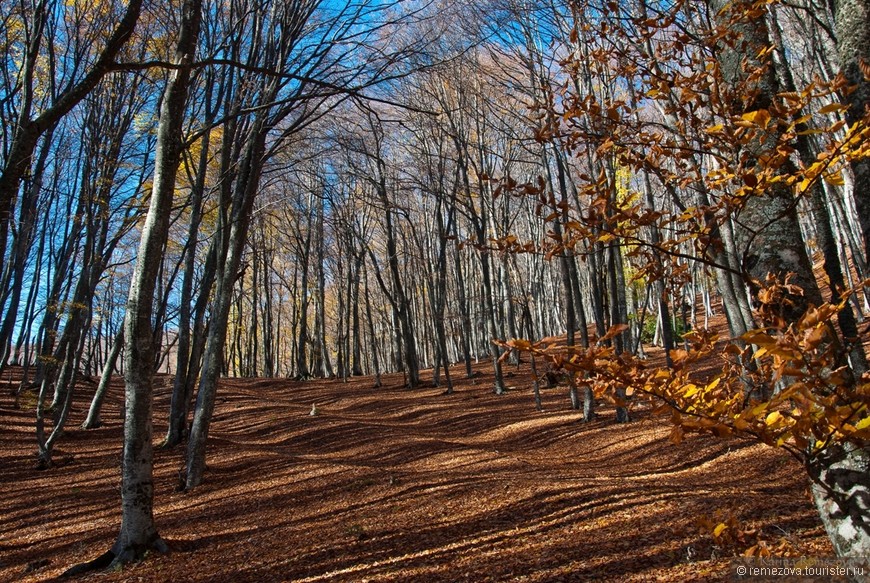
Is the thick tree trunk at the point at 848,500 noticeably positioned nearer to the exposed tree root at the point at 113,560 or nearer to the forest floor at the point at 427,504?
the forest floor at the point at 427,504

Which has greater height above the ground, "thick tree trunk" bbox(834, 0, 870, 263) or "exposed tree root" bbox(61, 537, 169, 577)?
"thick tree trunk" bbox(834, 0, 870, 263)

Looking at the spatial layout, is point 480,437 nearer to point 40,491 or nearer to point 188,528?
point 188,528

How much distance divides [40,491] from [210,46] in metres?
6.82

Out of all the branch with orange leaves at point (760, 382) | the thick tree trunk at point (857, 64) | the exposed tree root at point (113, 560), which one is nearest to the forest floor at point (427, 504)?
the exposed tree root at point (113, 560)

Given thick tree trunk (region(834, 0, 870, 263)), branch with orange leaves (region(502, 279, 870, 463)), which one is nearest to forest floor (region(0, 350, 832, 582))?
branch with orange leaves (region(502, 279, 870, 463))

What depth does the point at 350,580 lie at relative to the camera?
3.86 metres

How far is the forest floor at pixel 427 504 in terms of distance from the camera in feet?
12.3

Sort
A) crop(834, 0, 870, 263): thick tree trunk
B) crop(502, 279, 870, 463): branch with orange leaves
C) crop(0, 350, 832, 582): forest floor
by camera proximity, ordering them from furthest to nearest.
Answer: crop(0, 350, 832, 582): forest floor, crop(834, 0, 870, 263): thick tree trunk, crop(502, 279, 870, 463): branch with orange leaves

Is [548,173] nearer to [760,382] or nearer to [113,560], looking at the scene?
[760,382]

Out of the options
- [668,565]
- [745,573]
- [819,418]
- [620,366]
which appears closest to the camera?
[819,418]

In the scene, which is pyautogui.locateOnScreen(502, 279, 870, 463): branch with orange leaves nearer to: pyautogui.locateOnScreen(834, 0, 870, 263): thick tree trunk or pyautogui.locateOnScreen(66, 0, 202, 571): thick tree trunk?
pyautogui.locateOnScreen(834, 0, 870, 263): thick tree trunk

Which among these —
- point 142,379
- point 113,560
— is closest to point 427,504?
point 113,560

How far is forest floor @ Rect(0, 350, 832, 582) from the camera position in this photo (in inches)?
148

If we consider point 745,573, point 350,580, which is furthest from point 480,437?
Answer: point 745,573
